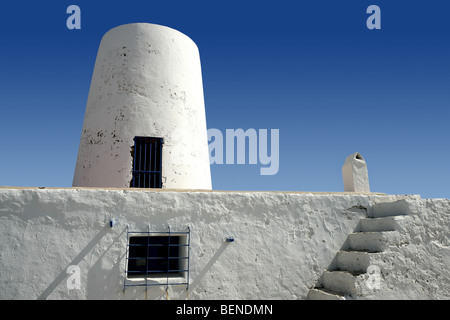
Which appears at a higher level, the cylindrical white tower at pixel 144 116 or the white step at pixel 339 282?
the cylindrical white tower at pixel 144 116

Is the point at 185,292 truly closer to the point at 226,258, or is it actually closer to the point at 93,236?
the point at 226,258

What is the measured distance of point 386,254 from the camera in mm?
8047

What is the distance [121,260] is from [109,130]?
453cm

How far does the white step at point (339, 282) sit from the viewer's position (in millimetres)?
7691

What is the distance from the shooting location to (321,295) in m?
8.03

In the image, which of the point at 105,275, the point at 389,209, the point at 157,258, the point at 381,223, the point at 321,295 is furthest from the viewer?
the point at 389,209

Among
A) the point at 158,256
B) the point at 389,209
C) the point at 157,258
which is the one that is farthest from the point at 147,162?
the point at 389,209

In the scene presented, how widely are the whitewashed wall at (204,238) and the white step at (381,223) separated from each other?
280 mm

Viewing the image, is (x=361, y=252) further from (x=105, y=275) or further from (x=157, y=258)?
(x=105, y=275)

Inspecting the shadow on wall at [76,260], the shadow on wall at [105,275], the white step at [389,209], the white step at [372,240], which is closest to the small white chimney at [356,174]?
the white step at [389,209]

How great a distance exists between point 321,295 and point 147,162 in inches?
228

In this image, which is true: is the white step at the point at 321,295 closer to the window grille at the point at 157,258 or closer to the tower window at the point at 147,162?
the window grille at the point at 157,258
